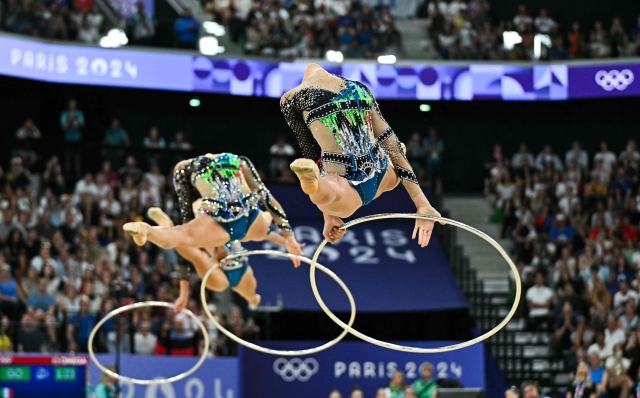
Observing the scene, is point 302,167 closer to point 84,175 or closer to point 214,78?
point 84,175

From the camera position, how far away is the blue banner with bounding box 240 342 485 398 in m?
15.3

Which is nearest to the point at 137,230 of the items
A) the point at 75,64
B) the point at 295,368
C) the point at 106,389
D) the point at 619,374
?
the point at 106,389

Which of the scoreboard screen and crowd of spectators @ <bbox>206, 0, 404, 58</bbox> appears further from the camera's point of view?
crowd of spectators @ <bbox>206, 0, 404, 58</bbox>

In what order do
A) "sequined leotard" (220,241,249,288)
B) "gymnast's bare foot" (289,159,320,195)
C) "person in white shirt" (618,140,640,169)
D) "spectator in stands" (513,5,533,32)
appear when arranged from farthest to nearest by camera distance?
1. "spectator in stands" (513,5,533,32)
2. "person in white shirt" (618,140,640,169)
3. "sequined leotard" (220,241,249,288)
4. "gymnast's bare foot" (289,159,320,195)

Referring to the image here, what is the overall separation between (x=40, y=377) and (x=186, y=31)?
9.63 meters

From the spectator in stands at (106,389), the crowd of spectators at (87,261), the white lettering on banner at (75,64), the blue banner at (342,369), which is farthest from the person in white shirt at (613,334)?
the white lettering on banner at (75,64)

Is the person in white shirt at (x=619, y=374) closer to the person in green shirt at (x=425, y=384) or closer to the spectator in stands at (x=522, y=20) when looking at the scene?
the person in green shirt at (x=425, y=384)

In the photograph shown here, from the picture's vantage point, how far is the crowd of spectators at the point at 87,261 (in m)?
14.6

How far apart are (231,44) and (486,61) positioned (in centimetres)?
495

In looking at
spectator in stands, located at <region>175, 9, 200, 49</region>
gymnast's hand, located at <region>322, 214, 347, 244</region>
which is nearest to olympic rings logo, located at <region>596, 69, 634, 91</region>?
spectator in stands, located at <region>175, 9, 200, 49</region>

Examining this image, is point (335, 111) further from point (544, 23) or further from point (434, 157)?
point (544, 23)

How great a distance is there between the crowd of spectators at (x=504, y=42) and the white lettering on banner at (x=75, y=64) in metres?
6.06

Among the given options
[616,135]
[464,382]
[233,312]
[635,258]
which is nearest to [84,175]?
[233,312]

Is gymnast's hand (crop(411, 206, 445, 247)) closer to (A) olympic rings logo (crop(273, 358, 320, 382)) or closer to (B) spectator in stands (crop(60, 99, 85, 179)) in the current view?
(A) olympic rings logo (crop(273, 358, 320, 382))
